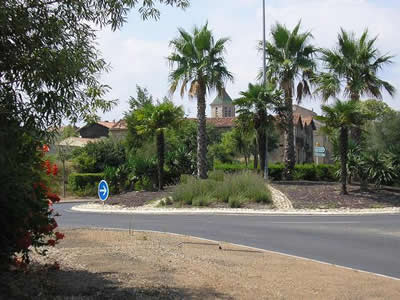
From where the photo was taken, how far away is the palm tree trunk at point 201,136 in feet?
93.8

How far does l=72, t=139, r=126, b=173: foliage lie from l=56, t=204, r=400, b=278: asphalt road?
791 inches

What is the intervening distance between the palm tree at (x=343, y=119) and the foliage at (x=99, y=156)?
18679 millimetres

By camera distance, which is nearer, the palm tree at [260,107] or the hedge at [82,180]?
the palm tree at [260,107]

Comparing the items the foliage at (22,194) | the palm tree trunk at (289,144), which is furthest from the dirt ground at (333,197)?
the foliage at (22,194)

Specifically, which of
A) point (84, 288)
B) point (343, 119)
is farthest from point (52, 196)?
point (343, 119)

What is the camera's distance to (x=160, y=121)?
27781 mm

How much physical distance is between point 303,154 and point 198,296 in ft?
249

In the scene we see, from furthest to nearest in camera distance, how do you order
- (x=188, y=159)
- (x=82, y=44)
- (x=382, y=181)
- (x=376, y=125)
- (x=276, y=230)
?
(x=376, y=125), (x=188, y=159), (x=382, y=181), (x=276, y=230), (x=82, y=44)

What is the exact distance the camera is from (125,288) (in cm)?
705

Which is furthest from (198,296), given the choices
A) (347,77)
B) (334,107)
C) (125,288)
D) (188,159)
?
(188,159)

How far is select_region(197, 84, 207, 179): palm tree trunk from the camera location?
28578mm

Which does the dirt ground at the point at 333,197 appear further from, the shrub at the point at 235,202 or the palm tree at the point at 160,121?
the palm tree at the point at 160,121

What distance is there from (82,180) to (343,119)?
61.7ft

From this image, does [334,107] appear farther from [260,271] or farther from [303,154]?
[303,154]
